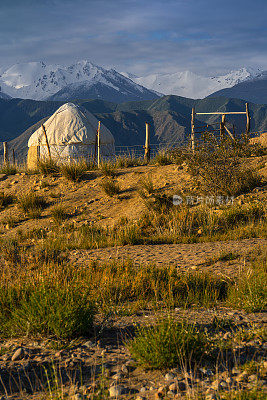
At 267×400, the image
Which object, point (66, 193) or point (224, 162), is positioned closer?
point (224, 162)

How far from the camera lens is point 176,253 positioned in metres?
6.86

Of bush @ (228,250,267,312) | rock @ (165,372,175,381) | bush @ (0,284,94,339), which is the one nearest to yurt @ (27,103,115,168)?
bush @ (228,250,267,312)

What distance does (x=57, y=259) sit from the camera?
22.9 feet

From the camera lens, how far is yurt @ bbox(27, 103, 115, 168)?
24.2 metres

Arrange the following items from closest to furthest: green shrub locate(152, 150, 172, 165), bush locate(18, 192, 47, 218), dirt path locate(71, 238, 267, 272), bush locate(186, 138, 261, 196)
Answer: dirt path locate(71, 238, 267, 272), bush locate(186, 138, 261, 196), bush locate(18, 192, 47, 218), green shrub locate(152, 150, 172, 165)

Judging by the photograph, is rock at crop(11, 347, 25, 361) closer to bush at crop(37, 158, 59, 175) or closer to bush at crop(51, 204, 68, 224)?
bush at crop(51, 204, 68, 224)

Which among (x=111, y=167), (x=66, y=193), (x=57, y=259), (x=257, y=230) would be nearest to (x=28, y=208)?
(x=66, y=193)

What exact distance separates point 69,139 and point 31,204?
1323 cm

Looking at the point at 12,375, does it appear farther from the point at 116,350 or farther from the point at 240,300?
the point at 240,300

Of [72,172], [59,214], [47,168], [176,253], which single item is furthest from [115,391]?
[47,168]

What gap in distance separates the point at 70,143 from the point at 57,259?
59.4ft

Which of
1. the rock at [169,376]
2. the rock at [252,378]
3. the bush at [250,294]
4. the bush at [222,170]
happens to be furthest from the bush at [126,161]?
the rock at [252,378]

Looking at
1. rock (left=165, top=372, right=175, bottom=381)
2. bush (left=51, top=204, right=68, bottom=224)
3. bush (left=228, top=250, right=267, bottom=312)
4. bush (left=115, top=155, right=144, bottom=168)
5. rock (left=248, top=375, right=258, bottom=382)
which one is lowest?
bush (left=51, top=204, right=68, bottom=224)

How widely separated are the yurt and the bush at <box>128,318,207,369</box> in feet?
68.8
